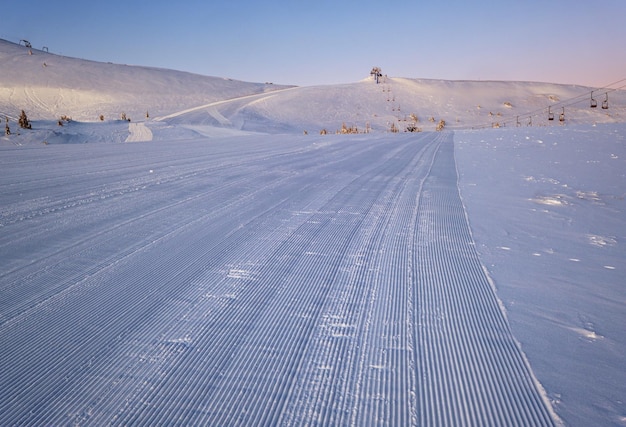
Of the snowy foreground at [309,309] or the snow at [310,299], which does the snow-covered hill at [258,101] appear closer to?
the snow at [310,299]

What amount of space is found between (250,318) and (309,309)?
0.38m

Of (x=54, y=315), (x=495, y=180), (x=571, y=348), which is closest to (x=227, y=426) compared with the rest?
(x=54, y=315)

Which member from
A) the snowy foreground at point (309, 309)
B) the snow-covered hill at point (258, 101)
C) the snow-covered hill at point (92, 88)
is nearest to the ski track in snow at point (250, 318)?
the snowy foreground at point (309, 309)

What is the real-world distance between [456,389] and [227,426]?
3.47ft

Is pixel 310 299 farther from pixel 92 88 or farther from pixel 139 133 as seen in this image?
pixel 92 88

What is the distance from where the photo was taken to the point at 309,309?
8.87 ft

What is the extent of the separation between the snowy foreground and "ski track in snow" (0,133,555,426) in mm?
12

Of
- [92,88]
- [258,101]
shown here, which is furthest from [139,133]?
[92,88]

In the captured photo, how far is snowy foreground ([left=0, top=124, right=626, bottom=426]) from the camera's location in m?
1.90

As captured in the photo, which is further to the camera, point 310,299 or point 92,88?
point 92,88

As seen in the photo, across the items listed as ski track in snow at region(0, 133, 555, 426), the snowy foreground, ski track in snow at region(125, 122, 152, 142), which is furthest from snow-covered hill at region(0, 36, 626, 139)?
ski track in snow at region(0, 133, 555, 426)

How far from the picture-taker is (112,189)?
6.09 metres

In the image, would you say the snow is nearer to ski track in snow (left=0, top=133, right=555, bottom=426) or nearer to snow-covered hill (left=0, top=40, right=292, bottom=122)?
ski track in snow (left=0, top=133, right=555, bottom=426)

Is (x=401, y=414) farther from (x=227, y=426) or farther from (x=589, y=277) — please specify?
(x=589, y=277)
